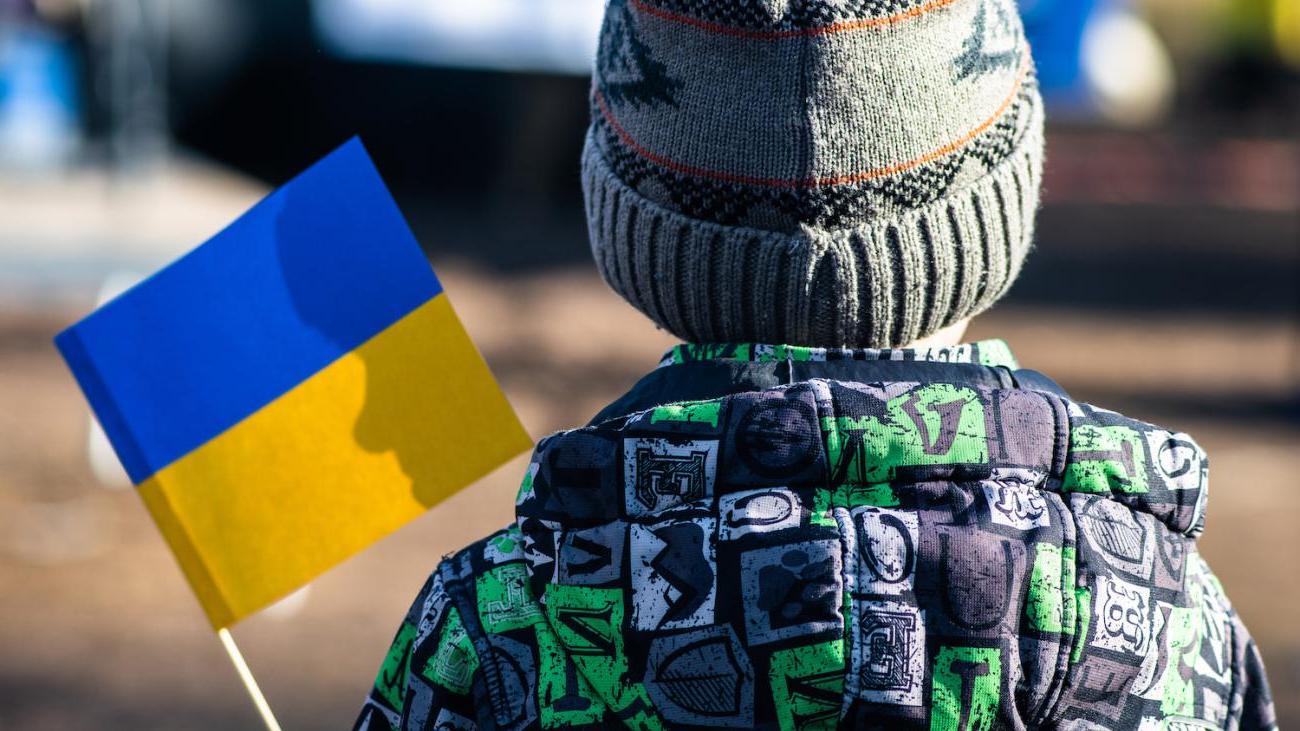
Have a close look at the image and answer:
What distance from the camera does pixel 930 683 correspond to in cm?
102

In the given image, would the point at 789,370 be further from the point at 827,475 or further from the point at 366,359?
the point at 366,359

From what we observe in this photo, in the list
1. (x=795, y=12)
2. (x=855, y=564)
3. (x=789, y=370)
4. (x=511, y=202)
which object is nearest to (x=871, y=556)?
(x=855, y=564)

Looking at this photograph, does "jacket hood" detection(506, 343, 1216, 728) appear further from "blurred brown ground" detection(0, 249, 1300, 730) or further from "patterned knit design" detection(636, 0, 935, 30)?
"blurred brown ground" detection(0, 249, 1300, 730)

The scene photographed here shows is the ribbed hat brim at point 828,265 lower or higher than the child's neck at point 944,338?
higher

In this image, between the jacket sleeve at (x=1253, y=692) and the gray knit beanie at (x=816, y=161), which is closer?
the gray knit beanie at (x=816, y=161)

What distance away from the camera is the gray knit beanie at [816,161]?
43.9 inches

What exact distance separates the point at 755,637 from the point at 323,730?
2502 mm

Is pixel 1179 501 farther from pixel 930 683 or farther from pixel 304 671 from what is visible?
pixel 304 671

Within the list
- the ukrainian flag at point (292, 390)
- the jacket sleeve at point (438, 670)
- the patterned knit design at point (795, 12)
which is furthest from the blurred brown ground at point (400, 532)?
the patterned knit design at point (795, 12)

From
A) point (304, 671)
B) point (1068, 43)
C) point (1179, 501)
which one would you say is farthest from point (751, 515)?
point (1068, 43)

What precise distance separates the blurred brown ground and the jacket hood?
244 centimetres

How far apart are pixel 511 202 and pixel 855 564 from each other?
7.28 metres

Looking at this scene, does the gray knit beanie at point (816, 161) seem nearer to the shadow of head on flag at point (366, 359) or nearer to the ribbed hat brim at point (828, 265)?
the ribbed hat brim at point (828, 265)

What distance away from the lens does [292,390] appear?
4.63ft
